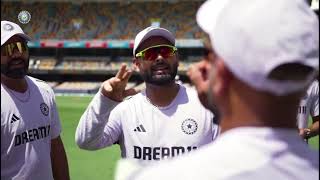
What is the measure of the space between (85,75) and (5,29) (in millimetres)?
25289

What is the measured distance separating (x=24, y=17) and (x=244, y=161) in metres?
27.6

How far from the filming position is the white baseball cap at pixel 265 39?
957 millimetres

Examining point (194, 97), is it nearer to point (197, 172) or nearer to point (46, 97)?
point (46, 97)

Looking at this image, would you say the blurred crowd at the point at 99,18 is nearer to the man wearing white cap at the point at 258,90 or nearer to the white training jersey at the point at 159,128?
the white training jersey at the point at 159,128

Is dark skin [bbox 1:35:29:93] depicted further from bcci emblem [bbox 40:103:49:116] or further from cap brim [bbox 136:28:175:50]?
cap brim [bbox 136:28:175:50]

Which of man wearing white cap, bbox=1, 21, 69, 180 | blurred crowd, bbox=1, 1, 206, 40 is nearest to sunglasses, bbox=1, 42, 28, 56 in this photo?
man wearing white cap, bbox=1, 21, 69, 180

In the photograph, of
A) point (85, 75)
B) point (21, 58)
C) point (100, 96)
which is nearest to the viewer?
point (100, 96)

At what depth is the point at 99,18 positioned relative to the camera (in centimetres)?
2814

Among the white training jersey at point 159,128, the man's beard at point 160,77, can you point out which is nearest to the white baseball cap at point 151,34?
the man's beard at point 160,77

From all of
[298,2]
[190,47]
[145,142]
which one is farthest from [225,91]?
[190,47]

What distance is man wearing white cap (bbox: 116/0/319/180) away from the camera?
0.96 metres

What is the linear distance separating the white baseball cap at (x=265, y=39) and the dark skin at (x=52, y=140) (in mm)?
2573

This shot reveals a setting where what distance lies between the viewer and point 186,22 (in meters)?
27.5

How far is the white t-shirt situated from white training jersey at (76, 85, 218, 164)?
2031mm
